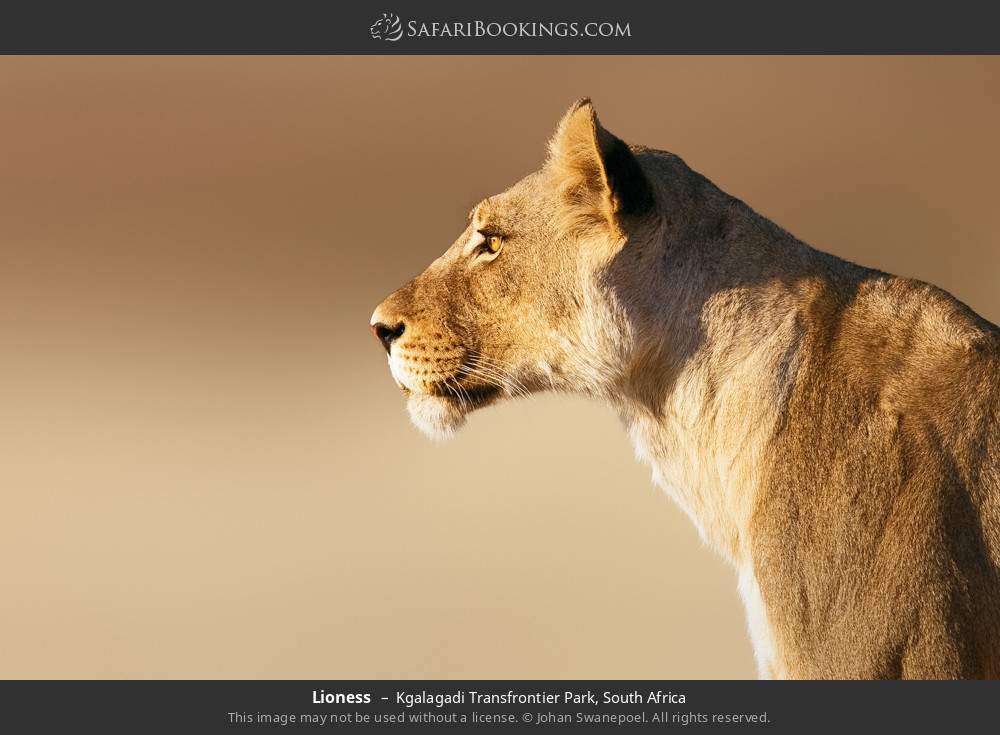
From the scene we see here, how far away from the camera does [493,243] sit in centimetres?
471

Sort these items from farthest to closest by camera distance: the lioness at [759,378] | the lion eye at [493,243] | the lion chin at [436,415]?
1. the lion chin at [436,415]
2. the lion eye at [493,243]
3. the lioness at [759,378]

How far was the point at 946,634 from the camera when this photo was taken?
12.3 feet

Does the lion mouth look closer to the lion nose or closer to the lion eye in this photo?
the lion nose

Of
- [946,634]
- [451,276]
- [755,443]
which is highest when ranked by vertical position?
[451,276]

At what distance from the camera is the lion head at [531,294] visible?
172 inches

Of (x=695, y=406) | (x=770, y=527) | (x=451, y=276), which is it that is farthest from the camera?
(x=451, y=276)

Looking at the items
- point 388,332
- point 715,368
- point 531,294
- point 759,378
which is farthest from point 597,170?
point 388,332

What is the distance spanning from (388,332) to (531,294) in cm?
65

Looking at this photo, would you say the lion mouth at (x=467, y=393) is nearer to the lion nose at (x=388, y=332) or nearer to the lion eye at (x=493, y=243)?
the lion nose at (x=388, y=332)

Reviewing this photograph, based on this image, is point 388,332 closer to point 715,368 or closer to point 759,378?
point 715,368

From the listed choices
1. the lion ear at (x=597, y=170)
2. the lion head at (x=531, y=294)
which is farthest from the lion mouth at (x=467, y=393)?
the lion ear at (x=597, y=170)

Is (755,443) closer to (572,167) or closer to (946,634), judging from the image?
(946,634)

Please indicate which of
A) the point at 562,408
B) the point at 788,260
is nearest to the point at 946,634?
the point at 788,260

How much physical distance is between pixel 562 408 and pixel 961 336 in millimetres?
13873
